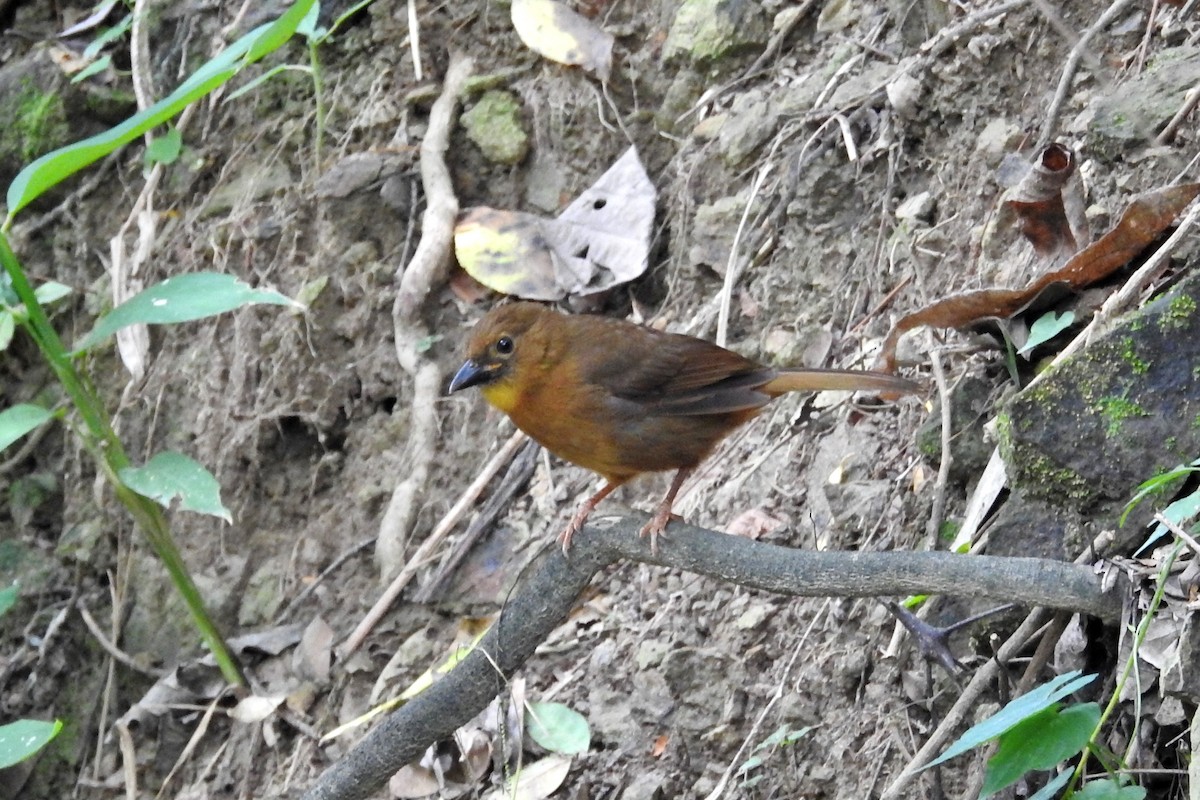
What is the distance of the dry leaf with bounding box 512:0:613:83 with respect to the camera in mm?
5281

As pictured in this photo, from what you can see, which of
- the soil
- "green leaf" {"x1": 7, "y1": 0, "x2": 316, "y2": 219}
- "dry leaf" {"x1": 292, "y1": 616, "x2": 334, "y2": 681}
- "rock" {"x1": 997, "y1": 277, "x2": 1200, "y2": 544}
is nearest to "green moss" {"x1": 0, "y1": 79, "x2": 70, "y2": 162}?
the soil

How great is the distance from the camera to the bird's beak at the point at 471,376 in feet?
13.0

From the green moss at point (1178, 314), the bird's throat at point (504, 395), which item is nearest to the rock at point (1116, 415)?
the green moss at point (1178, 314)

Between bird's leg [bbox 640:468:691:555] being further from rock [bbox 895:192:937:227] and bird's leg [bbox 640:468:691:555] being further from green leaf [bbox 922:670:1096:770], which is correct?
rock [bbox 895:192:937:227]

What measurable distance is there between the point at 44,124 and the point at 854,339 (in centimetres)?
386

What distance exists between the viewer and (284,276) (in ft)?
17.9

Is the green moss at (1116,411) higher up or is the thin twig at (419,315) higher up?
the green moss at (1116,411)

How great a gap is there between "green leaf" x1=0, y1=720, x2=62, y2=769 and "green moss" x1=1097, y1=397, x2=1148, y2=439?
2.37 m

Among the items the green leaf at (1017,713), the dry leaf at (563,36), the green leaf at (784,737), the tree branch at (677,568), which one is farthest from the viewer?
the dry leaf at (563,36)

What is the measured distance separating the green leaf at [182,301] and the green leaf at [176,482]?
1.26 ft

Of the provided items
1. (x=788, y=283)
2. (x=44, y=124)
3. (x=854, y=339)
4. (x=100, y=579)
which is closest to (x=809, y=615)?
(x=854, y=339)

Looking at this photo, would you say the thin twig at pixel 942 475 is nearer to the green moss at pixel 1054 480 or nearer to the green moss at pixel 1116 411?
the green moss at pixel 1054 480

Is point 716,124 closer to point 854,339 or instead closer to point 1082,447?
point 854,339

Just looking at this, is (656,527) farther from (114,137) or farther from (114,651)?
(114,651)
